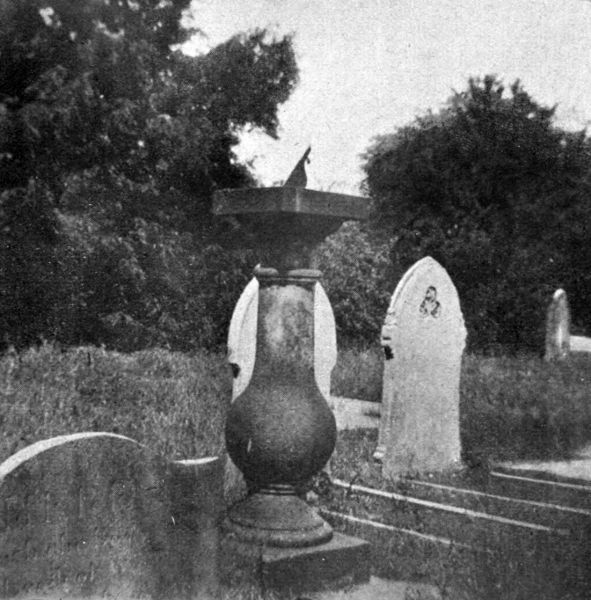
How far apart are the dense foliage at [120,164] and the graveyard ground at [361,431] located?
5201 mm

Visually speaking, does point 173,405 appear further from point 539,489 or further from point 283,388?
point 539,489

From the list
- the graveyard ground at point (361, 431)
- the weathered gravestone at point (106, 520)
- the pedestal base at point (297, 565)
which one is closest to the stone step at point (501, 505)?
the graveyard ground at point (361, 431)

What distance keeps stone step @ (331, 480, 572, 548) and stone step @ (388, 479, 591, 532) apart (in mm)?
91

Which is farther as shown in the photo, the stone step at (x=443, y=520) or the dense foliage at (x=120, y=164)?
the dense foliage at (x=120, y=164)

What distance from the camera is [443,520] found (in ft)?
17.8

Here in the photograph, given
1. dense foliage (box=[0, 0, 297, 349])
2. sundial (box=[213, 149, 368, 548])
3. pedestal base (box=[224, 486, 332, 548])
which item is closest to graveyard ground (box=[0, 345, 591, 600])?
pedestal base (box=[224, 486, 332, 548])

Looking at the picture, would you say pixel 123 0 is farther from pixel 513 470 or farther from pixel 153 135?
pixel 513 470

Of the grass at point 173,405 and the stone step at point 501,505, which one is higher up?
the grass at point 173,405

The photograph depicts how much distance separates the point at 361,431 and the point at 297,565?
4.29m

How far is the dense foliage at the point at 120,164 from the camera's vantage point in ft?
40.9

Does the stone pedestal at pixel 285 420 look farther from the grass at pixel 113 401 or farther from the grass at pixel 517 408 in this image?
the grass at pixel 517 408

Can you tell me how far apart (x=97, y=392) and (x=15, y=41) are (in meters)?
7.39

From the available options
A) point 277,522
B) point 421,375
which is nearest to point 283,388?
point 277,522

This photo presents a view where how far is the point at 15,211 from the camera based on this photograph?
484 inches
